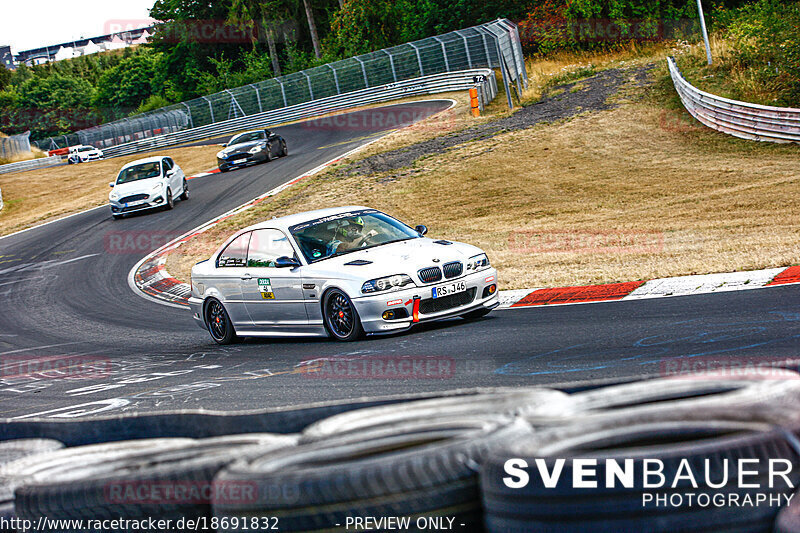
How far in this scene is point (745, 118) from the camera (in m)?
22.2

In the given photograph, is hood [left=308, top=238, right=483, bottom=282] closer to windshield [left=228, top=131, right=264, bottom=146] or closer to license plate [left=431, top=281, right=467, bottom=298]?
license plate [left=431, top=281, right=467, bottom=298]

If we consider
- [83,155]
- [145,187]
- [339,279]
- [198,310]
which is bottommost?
[198,310]

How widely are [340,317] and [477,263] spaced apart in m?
1.66

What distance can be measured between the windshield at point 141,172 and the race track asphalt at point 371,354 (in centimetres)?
1237

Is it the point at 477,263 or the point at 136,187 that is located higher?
the point at 136,187

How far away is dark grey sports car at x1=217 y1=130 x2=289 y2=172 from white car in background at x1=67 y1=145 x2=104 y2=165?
32295 mm

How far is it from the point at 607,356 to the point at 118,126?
65570mm

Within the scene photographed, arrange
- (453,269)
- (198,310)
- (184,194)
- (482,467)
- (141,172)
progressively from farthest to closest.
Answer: (184,194)
(141,172)
(198,310)
(453,269)
(482,467)

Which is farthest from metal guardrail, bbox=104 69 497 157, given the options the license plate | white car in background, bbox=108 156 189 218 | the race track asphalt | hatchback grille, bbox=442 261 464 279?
the license plate

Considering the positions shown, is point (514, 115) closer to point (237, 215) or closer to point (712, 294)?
point (237, 215)

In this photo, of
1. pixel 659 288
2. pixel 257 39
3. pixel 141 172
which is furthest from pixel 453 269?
pixel 257 39

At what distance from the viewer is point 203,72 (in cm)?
8319

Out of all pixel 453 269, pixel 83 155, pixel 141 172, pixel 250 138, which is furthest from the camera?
pixel 83 155

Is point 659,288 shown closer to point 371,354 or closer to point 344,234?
point 371,354
